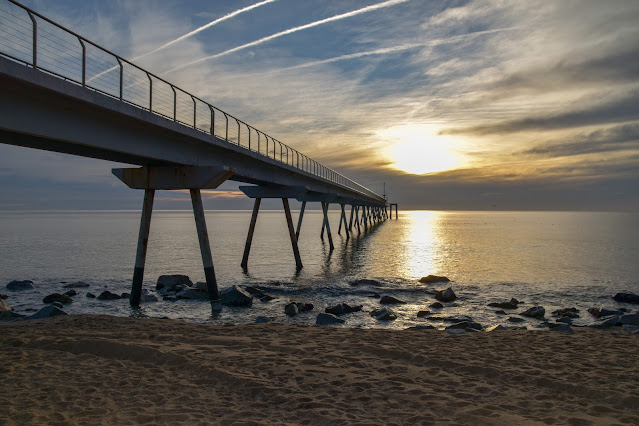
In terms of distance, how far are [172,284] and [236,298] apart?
548cm

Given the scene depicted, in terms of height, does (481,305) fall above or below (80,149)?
below

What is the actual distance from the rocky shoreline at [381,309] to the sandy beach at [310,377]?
2.25 m

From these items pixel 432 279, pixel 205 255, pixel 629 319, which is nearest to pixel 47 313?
pixel 205 255

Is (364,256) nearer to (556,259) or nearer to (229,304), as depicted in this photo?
(556,259)

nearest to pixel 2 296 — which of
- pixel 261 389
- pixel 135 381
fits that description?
pixel 135 381

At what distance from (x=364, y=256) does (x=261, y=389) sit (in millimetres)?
29621

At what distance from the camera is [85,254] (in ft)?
115

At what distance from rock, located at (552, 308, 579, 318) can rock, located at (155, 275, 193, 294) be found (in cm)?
1502

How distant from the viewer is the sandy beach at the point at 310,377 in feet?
18.8

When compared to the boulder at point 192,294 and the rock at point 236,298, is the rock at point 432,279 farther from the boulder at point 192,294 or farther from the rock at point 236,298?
the boulder at point 192,294

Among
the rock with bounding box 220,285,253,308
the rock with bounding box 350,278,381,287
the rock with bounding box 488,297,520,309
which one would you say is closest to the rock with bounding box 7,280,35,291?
the rock with bounding box 220,285,253,308

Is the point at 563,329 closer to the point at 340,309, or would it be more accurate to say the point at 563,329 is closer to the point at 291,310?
the point at 340,309

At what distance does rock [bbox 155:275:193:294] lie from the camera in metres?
19.1

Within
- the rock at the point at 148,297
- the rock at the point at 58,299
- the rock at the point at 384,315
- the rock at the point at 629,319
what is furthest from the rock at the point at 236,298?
the rock at the point at 629,319
